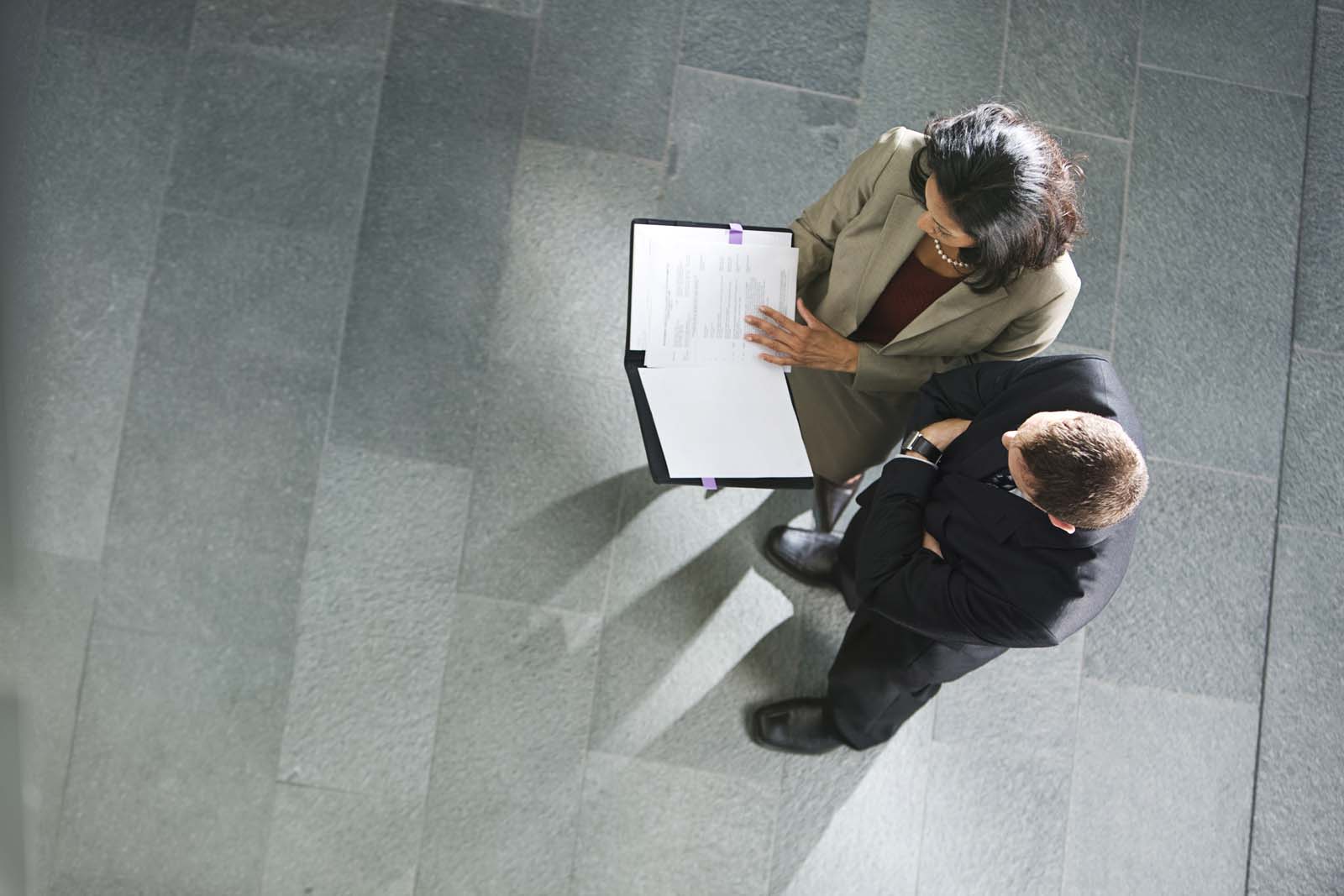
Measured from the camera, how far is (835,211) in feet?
6.27

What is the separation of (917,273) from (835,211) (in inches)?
8.5

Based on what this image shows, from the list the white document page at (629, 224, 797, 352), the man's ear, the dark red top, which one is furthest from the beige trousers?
the man's ear

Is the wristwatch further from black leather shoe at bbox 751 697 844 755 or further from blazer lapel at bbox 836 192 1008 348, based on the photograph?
black leather shoe at bbox 751 697 844 755

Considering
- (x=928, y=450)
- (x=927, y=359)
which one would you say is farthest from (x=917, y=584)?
(x=927, y=359)

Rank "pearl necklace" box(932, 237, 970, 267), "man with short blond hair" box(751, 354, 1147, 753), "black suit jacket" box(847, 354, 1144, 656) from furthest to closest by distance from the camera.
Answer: "pearl necklace" box(932, 237, 970, 267)
"black suit jacket" box(847, 354, 1144, 656)
"man with short blond hair" box(751, 354, 1147, 753)

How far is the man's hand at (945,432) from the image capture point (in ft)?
5.84

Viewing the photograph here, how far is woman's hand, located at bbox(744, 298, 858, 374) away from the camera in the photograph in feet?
6.25

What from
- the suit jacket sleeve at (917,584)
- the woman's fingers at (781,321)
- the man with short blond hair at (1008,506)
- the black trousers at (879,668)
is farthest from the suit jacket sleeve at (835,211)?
the black trousers at (879,668)

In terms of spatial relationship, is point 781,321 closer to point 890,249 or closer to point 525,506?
point 890,249

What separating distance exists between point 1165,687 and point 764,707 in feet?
3.69

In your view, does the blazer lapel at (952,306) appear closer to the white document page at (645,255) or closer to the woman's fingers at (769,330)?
the woman's fingers at (769,330)

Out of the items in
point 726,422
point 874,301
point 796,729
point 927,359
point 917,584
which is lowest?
point 796,729

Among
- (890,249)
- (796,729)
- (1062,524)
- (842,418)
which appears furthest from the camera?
(796,729)

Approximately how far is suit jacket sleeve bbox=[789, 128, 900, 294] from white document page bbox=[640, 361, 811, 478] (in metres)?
0.24
